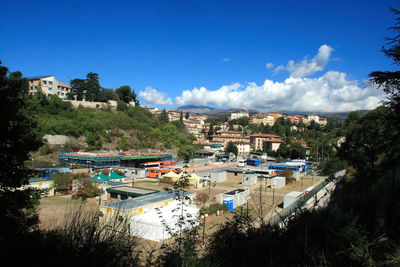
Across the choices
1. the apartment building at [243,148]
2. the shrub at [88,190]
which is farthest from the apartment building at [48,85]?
the shrub at [88,190]

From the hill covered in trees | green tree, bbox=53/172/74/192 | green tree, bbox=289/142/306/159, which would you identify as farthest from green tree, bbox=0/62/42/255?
green tree, bbox=289/142/306/159

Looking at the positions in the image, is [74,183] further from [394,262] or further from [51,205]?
[394,262]

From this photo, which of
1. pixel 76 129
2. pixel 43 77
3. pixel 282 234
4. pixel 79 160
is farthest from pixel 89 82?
pixel 282 234

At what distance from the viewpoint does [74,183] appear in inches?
711

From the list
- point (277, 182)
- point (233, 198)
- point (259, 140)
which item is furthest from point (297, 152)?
point (233, 198)

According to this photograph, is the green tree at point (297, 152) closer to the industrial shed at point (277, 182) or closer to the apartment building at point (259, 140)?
the apartment building at point (259, 140)

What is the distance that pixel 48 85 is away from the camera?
53.0m

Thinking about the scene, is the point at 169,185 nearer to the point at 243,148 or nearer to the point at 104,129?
the point at 104,129

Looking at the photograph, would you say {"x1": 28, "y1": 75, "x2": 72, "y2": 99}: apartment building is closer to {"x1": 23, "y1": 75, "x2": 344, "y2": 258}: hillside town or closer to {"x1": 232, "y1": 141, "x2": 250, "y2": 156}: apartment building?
{"x1": 23, "y1": 75, "x2": 344, "y2": 258}: hillside town

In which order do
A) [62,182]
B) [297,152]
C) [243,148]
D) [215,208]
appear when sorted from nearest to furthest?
[215,208] < [62,182] < [297,152] < [243,148]

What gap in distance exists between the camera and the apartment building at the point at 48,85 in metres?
50.5

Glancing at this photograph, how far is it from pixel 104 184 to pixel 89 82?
130 ft

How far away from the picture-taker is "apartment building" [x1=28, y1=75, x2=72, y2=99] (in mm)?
50469

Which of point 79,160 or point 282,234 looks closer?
point 282,234
